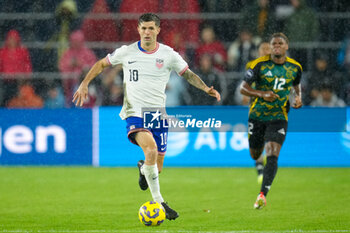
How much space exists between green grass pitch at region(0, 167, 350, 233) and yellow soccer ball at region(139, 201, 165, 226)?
0.07 meters

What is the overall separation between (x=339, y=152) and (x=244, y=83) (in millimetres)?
4903

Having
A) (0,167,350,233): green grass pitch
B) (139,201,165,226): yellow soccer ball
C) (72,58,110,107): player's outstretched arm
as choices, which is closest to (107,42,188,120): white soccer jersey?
(72,58,110,107): player's outstretched arm

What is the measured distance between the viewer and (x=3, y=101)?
46.6 feet

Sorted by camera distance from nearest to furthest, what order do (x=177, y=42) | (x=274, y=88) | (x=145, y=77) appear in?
1. (x=145, y=77)
2. (x=274, y=88)
3. (x=177, y=42)

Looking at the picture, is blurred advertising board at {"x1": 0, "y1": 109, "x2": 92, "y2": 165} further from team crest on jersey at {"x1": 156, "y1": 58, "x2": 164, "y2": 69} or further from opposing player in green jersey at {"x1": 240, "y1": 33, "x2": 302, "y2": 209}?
team crest on jersey at {"x1": 156, "y1": 58, "x2": 164, "y2": 69}

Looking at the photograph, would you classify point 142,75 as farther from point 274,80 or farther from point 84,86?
point 274,80

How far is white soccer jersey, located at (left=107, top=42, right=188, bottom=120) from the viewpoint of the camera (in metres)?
7.86

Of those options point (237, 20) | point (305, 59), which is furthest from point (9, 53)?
point (305, 59)

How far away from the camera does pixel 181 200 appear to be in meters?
9.50

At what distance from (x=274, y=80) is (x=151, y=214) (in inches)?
102

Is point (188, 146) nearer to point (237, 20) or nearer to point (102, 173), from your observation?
point (102, 173)

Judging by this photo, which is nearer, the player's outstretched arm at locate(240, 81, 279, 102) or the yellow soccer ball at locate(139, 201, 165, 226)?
the yellow soccer ball at locate(139, 201, 165, 226)

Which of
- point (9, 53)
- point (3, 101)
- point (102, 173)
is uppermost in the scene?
point (9, 53)

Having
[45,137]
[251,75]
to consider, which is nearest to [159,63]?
[251,75]
